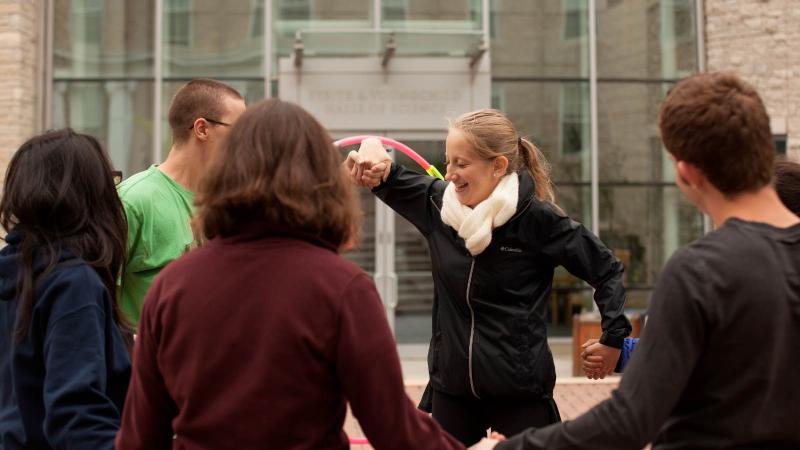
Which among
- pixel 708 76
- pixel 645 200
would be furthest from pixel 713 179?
pixel 645 200

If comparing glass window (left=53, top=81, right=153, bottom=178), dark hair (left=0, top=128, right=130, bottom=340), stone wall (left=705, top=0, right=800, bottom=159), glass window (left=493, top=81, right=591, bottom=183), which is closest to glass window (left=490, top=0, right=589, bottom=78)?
glass window (left=493, top=81, right=591, bottom=183)

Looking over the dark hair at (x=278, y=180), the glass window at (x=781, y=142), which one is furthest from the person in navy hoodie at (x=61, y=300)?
the glass window at (x=781, y=142)

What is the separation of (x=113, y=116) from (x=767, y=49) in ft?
31.3

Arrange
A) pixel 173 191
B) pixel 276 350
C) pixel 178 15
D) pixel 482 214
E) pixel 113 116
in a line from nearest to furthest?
pixel 276 350 < pixel 482 214 < pixel 173 191 < pixel 113 116 < pixel 178 15

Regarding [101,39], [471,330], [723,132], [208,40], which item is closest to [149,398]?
[723,132]

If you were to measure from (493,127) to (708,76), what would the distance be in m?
1.83

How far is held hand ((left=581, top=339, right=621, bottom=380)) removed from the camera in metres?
3.97

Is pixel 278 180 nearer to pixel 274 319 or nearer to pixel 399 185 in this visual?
pixel 274 319

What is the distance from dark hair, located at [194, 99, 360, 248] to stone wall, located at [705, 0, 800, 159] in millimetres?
12824

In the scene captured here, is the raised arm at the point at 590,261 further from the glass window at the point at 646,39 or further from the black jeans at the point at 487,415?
the glass window at the point at 646,39

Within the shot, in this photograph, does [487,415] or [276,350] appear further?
[487,415]

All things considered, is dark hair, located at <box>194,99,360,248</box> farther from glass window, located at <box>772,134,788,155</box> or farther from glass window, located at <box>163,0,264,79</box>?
glass window, located at <box>772,134,788,155</box>

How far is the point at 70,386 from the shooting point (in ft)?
8.53

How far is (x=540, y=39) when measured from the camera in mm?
13992
